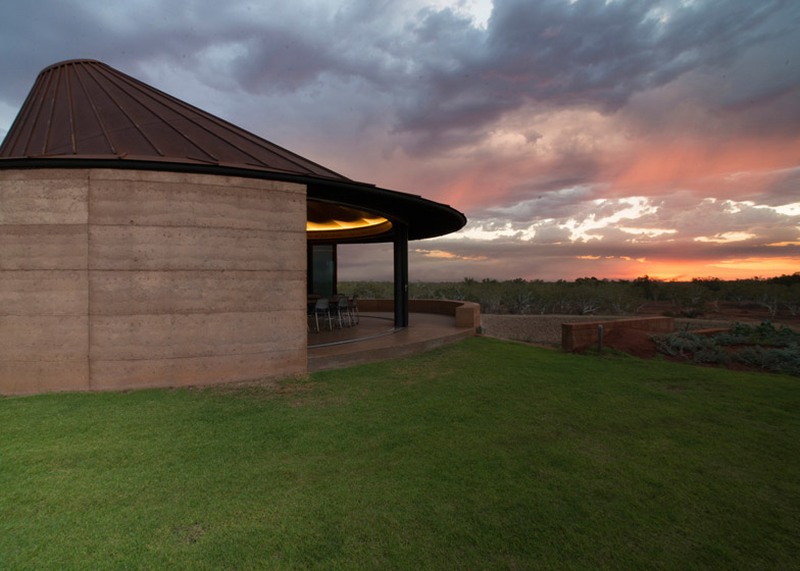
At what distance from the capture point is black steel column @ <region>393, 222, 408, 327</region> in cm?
1162

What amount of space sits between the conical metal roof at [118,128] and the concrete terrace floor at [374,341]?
11.1ft

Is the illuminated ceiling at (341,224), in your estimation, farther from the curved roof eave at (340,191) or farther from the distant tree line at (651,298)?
the distant tree line at (651,298)

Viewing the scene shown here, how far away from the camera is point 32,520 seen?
279 centimetres

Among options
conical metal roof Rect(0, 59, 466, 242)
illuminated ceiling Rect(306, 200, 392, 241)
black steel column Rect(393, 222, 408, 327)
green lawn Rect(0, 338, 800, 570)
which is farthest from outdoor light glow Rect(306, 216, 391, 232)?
green lawn Rect(0, 338, 800, 570)

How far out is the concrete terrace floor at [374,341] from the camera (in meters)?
7.63

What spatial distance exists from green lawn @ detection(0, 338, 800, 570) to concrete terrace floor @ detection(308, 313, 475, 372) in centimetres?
172

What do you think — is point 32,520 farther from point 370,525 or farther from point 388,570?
point 388,570

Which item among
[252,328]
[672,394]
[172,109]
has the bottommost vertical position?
[672,394]

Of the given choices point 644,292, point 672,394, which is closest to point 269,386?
point 672,394

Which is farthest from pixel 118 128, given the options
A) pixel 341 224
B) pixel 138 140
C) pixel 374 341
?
pixel 341 224

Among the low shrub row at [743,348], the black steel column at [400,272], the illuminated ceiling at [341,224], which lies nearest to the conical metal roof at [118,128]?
the illuminated ceiling at [341,224]

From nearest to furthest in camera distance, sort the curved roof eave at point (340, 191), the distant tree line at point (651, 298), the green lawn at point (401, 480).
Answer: the green lawn at point (401, 480)
the curved roof eave at point (340, 191)
the distant tree line at point (651, 298)

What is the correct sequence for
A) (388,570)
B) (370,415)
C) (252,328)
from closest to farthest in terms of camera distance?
(388,570) < (370,415) < (252,328)

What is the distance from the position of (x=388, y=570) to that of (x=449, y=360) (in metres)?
5.97
